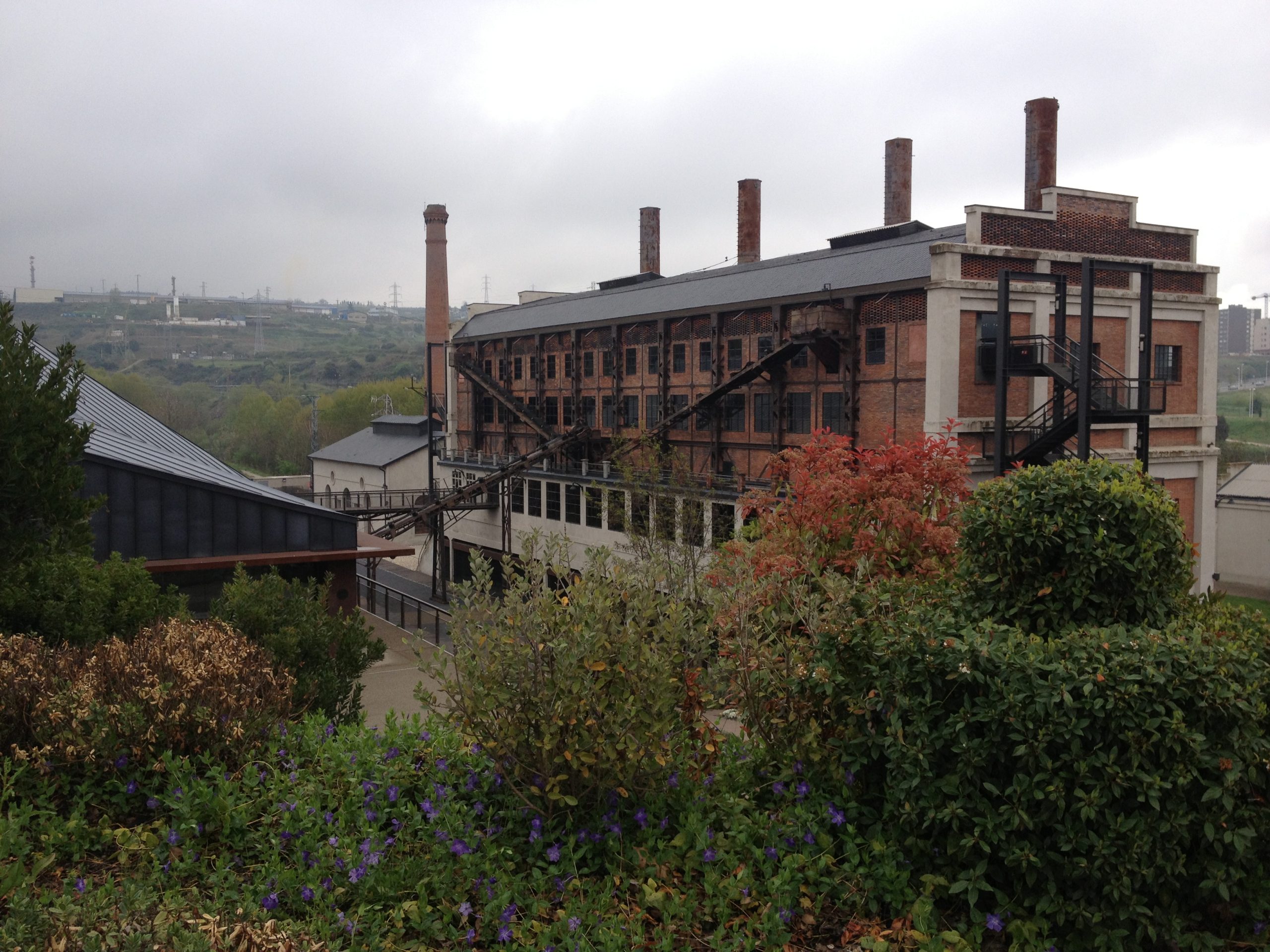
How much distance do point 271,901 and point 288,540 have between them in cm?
Answer: 1785

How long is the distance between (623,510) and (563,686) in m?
29.5

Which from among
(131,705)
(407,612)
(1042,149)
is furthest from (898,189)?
(131,705)

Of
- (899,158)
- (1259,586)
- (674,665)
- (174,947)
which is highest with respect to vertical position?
(899,158)

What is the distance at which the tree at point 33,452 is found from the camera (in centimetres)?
1113

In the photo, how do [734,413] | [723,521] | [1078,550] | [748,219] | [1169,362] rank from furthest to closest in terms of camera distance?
[748,219], [734,413], [723,521], [1169,362], [1078,550]

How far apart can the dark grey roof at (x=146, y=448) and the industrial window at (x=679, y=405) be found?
16384 mm

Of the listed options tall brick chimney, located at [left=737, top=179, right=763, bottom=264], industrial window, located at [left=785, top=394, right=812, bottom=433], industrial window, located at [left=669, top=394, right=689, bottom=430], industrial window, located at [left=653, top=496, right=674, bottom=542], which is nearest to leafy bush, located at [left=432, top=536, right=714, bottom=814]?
industrial window, located at [left=653, top=496, right=674, bottom=542]

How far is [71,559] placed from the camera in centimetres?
1176

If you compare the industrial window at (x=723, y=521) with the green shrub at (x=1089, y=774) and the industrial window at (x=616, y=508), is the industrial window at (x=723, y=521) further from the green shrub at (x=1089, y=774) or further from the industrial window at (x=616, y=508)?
the green shrub at (x=1089, y=774)

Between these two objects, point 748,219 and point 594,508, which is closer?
point 594,508

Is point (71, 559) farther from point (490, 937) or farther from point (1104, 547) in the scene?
point (1104, 547)

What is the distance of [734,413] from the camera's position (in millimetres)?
36969

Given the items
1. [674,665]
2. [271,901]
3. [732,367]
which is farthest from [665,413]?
[271,901]

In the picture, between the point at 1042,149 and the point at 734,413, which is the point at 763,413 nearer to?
the point at 734,413
